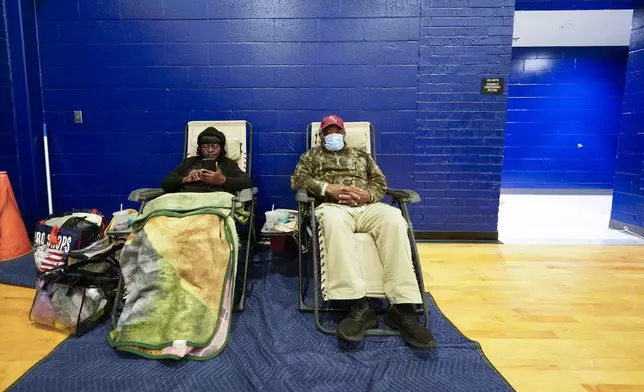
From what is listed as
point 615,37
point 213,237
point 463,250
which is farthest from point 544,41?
point 213,237

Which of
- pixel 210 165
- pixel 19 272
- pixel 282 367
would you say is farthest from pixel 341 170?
pixel 19 272

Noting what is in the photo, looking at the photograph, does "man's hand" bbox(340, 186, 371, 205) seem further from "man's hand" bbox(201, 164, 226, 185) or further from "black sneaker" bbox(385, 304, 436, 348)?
"man's hand" bbox(201, 164, 226, 185)

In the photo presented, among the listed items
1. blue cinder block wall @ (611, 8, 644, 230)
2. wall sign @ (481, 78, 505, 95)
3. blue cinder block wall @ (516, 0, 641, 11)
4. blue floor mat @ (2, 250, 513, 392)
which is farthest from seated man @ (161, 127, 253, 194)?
blue cinder block wall @ (611, 8, 644, 230)

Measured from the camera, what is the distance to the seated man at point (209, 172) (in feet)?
7.77

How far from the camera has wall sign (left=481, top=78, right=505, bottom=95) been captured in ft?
9.87

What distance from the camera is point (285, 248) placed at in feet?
9.61

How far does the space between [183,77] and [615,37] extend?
6.45 m

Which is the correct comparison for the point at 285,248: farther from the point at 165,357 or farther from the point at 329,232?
the point at 165,357

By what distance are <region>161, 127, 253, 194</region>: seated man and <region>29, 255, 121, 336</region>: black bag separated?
2.39 feet

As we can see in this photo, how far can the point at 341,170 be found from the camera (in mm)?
2482

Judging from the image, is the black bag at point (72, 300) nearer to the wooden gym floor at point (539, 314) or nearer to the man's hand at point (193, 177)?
the wooden gym floor at point (539, 314)

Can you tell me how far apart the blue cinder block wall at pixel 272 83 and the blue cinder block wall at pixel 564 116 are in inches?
143

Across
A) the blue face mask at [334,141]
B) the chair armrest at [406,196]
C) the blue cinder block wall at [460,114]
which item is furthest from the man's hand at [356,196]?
the blue cinder block wall at [460,114]

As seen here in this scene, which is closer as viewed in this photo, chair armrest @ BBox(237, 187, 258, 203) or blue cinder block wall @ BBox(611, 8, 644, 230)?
chair armrest @ BBox(237, 187, 258, 203)
